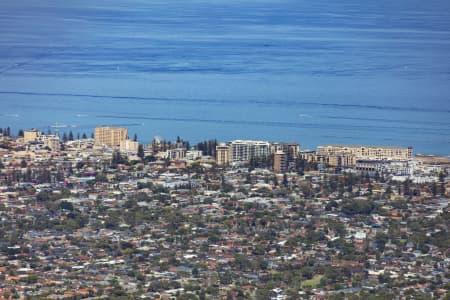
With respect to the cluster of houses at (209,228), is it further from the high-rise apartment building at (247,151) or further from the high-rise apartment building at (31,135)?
the high-rise apartment building at (31,135)

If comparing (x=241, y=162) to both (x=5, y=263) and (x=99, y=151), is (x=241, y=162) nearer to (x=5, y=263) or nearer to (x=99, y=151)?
(x=99, y=151)

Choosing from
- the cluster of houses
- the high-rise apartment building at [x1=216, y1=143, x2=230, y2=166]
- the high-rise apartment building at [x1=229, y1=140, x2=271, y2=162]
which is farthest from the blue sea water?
the cluster of houses

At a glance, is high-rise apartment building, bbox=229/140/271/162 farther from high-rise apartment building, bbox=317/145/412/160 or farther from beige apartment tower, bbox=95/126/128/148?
beige apartment tower, bbox=95/126/128/148

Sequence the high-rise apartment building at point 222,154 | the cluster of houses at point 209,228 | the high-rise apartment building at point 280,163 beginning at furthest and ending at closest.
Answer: the high-rise apartment building at point 222,154
the high-rise apartment building at point 280,163
the cluster of houses at point 209,228

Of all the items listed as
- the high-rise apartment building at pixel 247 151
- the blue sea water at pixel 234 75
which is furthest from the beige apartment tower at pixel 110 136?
the high-rise apartment building at pixel 247 151

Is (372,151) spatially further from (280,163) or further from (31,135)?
(31,135)

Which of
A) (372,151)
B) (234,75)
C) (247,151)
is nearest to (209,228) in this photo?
(247,151)

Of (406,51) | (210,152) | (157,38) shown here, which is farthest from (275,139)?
(157,38)
